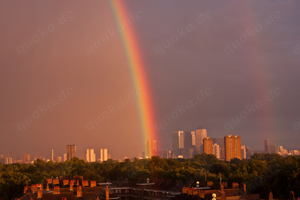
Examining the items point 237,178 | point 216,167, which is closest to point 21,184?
point 237,178

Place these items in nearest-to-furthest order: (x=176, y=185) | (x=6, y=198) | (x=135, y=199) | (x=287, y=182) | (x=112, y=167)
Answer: (x=287, y=182) < (x=176, y=185) < (x=6, y=198) < (x=135, y=199) < (x=112, y=167)

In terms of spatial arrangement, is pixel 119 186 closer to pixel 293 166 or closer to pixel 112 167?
pixel 293 166

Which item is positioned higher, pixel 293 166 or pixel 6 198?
pixel 293 166

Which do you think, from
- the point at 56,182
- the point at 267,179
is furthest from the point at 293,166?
the point at 56,182

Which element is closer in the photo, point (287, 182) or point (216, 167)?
point (287, 182)

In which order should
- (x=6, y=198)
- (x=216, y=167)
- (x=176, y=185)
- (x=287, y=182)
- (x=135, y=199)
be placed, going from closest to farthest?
(x=287, y=182), (x=176, y=185), (x=6, y=198), (x=135, y=199), (x=216, y=167)

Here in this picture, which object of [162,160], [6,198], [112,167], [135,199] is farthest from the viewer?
[162,160]

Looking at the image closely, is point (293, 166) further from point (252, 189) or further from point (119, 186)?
point (119, 186)

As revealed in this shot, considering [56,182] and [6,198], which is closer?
[56,182]

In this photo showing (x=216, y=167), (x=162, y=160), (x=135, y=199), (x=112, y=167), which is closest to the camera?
(x=135, y=199)
